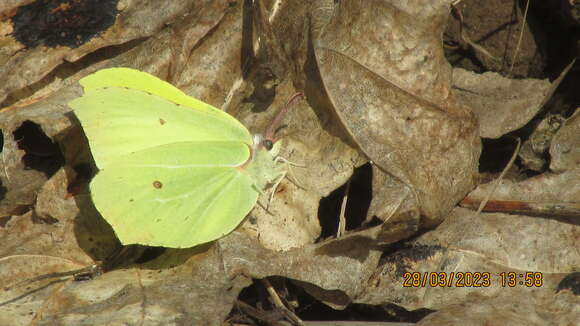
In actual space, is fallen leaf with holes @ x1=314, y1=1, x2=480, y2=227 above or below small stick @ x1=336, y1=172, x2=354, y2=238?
above

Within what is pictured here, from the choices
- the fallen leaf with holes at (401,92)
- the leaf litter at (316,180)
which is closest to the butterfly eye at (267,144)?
the leaf litter at (316,180)

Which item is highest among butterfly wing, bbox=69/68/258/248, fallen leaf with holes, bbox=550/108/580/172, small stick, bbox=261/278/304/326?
fallen leaf with holes, bbox=550/108/580/172

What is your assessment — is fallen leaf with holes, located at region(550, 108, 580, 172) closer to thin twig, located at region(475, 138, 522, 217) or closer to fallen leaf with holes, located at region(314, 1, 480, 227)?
thin twig, located at region(475, 138, 522, 217)

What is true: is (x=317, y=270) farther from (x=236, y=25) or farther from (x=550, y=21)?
(x=550, y=21)

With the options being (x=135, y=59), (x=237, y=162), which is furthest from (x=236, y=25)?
(x=237, y=162)

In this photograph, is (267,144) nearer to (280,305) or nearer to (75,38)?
(280,305)

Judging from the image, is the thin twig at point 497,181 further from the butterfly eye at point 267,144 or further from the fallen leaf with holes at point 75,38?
the fallen leaf with holes at point 75,38
